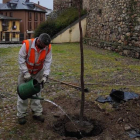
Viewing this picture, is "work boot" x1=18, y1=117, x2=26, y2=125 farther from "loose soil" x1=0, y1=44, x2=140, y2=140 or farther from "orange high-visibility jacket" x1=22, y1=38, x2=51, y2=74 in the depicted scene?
"orange high-visibility jacket" x1=22, y1=38, x2=51, y2=74

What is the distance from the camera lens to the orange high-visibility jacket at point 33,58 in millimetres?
4246

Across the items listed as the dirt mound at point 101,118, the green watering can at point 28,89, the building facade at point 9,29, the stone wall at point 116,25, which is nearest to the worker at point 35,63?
the green watering can at point 28,89

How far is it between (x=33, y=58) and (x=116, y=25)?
401 inches

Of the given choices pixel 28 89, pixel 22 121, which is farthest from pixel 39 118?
pixel 28 89

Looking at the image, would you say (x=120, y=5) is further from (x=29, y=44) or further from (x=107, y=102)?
(x=29, y=44)

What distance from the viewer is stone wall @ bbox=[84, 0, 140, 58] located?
11.9 m

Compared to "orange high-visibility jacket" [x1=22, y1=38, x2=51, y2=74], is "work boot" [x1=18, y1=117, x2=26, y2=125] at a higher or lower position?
lower

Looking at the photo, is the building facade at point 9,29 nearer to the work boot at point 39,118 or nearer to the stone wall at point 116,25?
the stone wall at point 116,25

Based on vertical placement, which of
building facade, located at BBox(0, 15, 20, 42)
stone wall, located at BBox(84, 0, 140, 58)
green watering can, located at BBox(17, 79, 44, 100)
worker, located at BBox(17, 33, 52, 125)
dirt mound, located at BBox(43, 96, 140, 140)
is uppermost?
building facade, located at BBox(0, 15, 20, 42)

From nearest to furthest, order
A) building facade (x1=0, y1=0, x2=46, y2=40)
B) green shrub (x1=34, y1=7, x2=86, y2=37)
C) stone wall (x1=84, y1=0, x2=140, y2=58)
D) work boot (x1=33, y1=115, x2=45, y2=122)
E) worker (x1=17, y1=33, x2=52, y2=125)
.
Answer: worker (x1=17, y1=33, x2=52, y2=125) < work boot (x1=33, y1=115, x2=45, y2=122) < stone wall (x1=84, y1=0, x2=140, y2=58) < green shrub (x1=34, y1=7, x2=86, y2=37) < building facade (x1=0, y1=0, x2=46, y2=40)

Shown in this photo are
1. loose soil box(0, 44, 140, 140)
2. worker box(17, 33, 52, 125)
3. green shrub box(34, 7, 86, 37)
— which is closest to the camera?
loose soil box(0, 44, 140, 140)

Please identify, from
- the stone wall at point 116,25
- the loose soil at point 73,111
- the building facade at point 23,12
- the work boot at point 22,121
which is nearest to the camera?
the loose soil at point 73,111

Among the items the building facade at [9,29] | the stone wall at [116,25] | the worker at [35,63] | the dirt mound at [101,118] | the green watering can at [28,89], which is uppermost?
the building facade at [9,29]

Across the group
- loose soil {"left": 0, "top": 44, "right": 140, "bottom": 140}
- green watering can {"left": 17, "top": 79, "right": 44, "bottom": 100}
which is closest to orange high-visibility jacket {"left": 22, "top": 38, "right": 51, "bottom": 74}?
green watering can {"left": 17, "top": 79, "right": 44, "bottom": 100}
